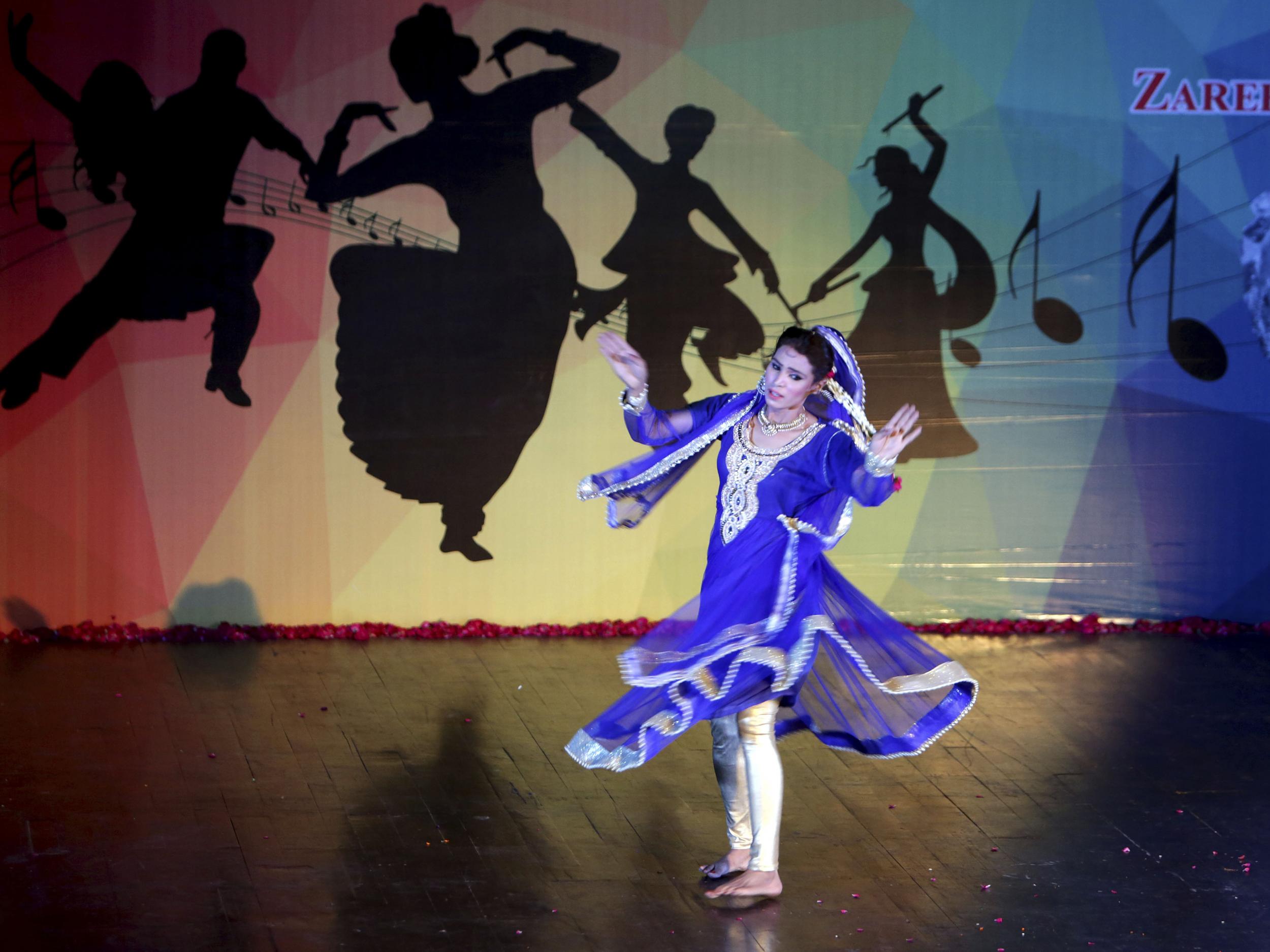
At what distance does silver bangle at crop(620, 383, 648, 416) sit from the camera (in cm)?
403

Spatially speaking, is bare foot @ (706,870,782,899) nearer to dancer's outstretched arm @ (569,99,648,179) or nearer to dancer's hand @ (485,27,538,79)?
dancer's outstretched arm @ (569,99,648,179)

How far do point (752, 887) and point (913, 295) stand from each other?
3.58 meters

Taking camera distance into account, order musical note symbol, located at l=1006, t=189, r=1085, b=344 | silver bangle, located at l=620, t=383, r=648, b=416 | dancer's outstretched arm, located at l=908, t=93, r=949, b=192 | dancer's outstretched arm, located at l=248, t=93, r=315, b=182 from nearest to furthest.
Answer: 1. silver bangle, located at l=620, t=383, r=648, b=416
2. dancer's outstretched arm, located at l=248, t=93, r=315, b=182
3. dancer's outstretched arm, located at l=908, t=93, r=949, b=192
4. musical note symbol, located at l=1006, t=189, r=1085, b=344

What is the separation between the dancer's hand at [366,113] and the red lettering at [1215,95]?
3.58 metres

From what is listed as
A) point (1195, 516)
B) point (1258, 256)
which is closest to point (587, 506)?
point (1195, 516)

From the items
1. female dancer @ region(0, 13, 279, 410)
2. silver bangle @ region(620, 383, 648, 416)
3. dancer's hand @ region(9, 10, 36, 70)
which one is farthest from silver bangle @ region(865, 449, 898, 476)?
dancer's hand @ region(9, 10, 36, 70)

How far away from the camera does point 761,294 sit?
263 inches

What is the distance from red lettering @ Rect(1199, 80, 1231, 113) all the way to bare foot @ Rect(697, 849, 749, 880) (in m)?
4.46

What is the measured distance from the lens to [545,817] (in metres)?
4.44

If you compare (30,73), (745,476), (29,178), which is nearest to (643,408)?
(745,476)

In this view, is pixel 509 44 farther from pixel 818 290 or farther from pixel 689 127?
→ pixel 818 290

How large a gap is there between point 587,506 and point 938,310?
1787 millimetres

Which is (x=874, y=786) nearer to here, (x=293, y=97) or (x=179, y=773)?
Result: (x=179, y=773)

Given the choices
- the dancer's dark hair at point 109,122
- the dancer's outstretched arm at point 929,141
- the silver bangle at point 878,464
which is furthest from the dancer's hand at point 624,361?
the dancer's dark hair at point 109,122
